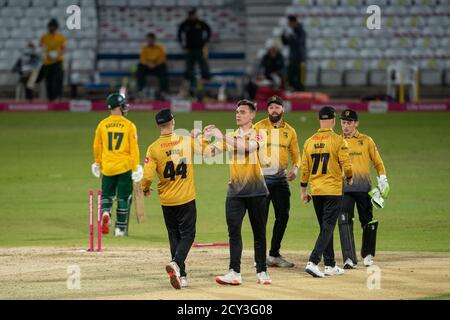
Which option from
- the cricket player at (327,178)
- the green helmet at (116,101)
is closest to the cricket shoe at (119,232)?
the green helmet at (116,101)

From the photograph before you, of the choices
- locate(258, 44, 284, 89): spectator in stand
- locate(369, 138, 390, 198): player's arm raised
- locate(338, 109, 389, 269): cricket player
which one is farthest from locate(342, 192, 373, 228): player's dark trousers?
locate(258, 44, 284, 89): spectator in stand

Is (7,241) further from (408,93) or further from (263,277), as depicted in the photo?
(408,93)

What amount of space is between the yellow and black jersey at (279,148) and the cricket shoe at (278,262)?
1.17m

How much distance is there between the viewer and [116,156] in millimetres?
19391

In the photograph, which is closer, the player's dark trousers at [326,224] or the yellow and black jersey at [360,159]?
the player's dark trousers at [326,224]

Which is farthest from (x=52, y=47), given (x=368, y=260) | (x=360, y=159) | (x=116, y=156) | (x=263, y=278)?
(x=263, y=278)

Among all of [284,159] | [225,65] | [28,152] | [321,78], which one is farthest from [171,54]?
[284,159]

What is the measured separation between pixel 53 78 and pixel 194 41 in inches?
182

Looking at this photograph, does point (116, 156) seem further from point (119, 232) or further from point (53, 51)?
point (53, 51)

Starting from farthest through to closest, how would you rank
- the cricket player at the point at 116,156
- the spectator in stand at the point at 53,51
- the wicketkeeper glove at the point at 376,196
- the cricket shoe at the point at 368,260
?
1. the spectator in stand at the point at 53,51
2. the cricket player at the point at 116,156
3. the wicketkeeper glove at the point at 376,196
4. the cricket shoe at the point at 368,260

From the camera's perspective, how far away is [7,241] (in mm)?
19453

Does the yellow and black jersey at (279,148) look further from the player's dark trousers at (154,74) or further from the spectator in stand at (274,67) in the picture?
the player's dark trousers at (154,74)

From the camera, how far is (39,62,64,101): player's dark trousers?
1415 inches

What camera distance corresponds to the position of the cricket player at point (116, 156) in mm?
19312
